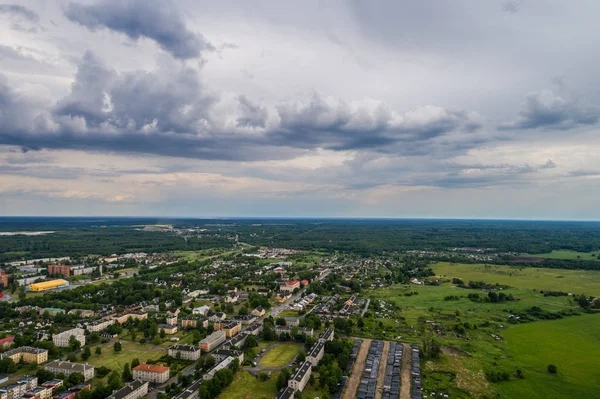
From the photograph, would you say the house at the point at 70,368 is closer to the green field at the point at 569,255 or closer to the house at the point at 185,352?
the house at the point at 185,352

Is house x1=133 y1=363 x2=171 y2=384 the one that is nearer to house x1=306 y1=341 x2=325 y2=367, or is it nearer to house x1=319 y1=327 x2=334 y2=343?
house x1=306 y1=341 x2=325 y2=367

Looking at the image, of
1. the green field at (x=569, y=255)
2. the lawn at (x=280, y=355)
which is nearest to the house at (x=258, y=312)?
the lawn at (x=280, y=355)

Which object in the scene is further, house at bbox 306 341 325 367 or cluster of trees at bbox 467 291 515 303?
cluster of trees at bbox 467 291 515 303

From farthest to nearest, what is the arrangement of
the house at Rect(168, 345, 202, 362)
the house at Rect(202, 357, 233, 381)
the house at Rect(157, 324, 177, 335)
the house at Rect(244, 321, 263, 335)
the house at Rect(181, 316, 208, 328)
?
the house at Rect(181, 316, 208, 328) < the house at Rect(157, 324, 177, 335) < the house at Rect(244, 321, 263, 335) < the house at Rect(168, 345, 202, 362) < the house at Rect(202, 357, 233, 381)

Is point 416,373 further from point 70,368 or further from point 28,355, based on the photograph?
point 28,355

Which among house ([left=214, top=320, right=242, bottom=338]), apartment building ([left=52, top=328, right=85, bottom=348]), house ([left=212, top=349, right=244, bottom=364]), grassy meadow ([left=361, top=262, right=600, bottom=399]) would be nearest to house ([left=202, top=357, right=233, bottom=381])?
house ([left=212, top=349, right=244, bottom=364])

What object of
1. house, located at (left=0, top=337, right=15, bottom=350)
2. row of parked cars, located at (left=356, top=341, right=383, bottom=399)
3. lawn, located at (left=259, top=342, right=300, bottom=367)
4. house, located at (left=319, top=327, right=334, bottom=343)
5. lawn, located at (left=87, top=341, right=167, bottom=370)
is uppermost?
house, located at (left=319, top=327, right=334, bottom=343)

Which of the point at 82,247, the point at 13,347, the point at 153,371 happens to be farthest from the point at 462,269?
the point at 82,247
